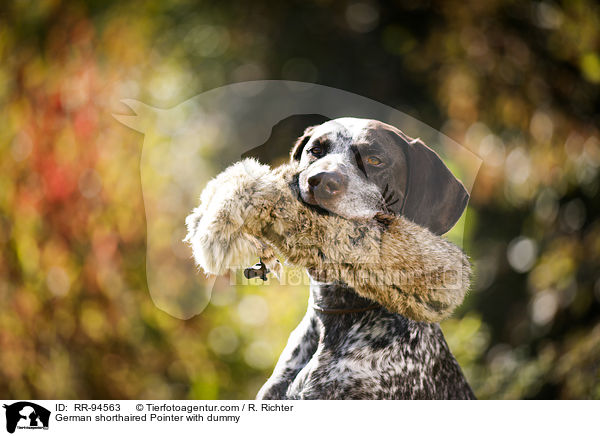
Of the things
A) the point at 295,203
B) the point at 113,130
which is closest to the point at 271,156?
the point at 295,203

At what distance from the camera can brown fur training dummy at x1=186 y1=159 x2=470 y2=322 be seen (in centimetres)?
84

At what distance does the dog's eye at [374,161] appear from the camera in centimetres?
93

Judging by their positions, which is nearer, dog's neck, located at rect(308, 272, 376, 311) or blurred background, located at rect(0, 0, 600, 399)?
dog's neck, located at rect(308, 272, 376, 311)

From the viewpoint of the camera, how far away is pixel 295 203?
866 mm

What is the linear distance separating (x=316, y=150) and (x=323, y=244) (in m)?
0.18

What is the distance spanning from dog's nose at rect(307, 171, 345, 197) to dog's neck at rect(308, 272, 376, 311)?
189 millimetres

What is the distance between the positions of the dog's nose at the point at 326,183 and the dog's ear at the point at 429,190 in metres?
0.16

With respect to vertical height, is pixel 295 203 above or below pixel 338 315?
above

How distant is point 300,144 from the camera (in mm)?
1021
